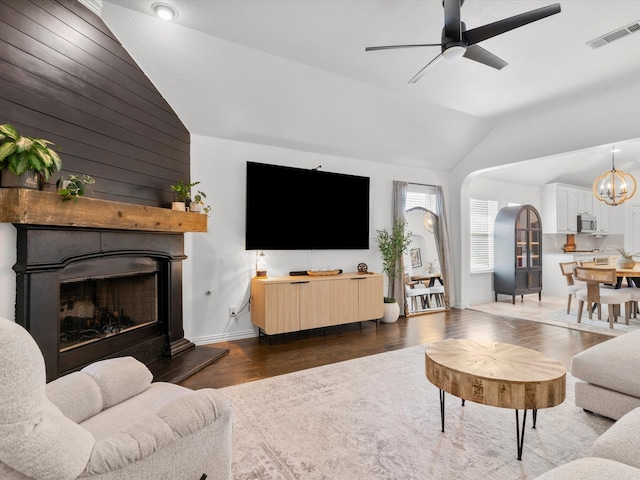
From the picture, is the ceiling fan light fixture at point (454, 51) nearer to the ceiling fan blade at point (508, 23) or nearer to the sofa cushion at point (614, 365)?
the ceiling fan blade at point (508, 23)

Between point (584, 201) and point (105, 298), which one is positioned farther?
point (584, 201)

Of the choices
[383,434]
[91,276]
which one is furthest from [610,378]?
[91,276]

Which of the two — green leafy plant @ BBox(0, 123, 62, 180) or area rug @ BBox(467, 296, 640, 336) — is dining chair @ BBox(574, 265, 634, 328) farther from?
green leafy plant @ BBox(0, 123, 62, 180)

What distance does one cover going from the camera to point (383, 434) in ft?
7.08

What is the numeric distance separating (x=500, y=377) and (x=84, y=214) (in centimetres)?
295

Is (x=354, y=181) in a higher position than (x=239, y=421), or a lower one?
higher

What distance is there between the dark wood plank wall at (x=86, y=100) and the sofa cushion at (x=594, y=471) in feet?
10.8

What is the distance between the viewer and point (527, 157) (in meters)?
5.18

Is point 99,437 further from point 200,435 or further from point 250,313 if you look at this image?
point 250,313

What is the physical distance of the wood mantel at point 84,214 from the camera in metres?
2.04

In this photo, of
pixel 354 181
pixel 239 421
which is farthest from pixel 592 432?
pixel 354 181

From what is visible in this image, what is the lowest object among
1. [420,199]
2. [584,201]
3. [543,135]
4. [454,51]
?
[420,199]

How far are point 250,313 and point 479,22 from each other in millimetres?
4046

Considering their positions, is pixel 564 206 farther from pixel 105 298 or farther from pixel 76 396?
pixel 76 396
